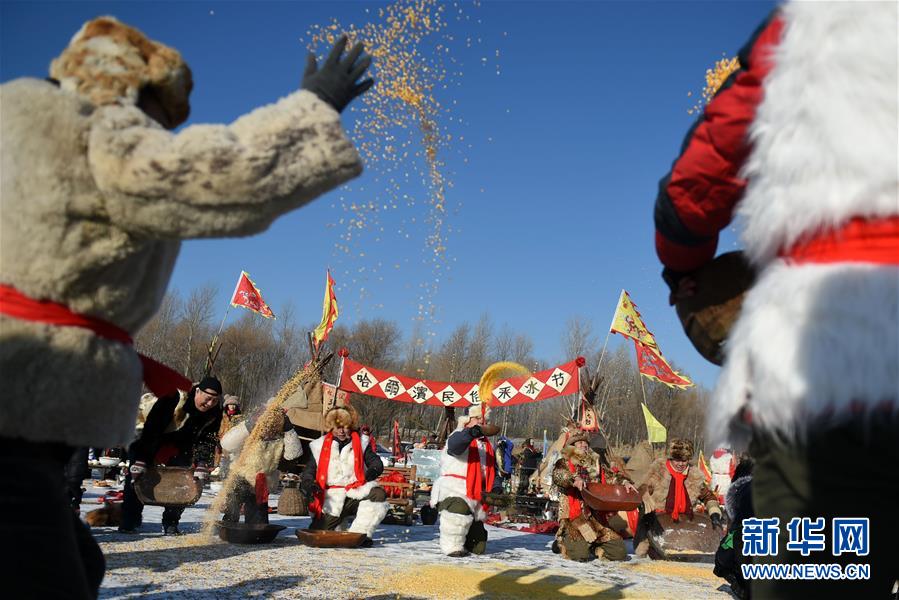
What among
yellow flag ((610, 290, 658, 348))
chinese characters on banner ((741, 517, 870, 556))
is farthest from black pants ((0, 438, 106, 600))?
yellow flag ((610, 290, 658, 348))

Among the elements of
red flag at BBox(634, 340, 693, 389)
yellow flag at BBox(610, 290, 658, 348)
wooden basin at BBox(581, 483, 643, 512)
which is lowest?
wooden basin at BBox(581, 483, 643, 512)

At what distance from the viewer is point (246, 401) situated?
39.1 metres

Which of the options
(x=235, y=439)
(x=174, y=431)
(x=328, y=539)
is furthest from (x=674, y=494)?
(x=174, y=431)

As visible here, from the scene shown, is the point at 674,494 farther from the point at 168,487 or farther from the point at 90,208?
the point at 90,208

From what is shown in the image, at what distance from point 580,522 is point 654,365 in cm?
675

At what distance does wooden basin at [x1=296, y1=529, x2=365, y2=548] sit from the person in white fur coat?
17.9 feet

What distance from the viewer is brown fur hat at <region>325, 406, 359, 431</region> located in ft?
27.8

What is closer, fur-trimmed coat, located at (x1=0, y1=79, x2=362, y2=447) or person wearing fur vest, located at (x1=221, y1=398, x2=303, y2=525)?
fur-trimmed coat, located at (x1=0, y1=79, x2=362, y2=447)

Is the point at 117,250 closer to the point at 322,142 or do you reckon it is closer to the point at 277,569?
the point at 322,142

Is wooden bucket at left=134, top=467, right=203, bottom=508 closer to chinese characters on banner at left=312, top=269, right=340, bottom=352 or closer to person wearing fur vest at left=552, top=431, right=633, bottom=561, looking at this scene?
person wearing fur vest at left=552, top=431, right=633, bottom=561

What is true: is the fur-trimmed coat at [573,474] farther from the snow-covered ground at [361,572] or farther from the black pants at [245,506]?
the black pants at [245,506]

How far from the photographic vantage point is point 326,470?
8281mm

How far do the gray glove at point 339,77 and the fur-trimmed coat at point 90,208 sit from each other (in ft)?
0.72

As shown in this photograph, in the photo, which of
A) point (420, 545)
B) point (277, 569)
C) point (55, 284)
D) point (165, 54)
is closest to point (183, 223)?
point (55, 284)
